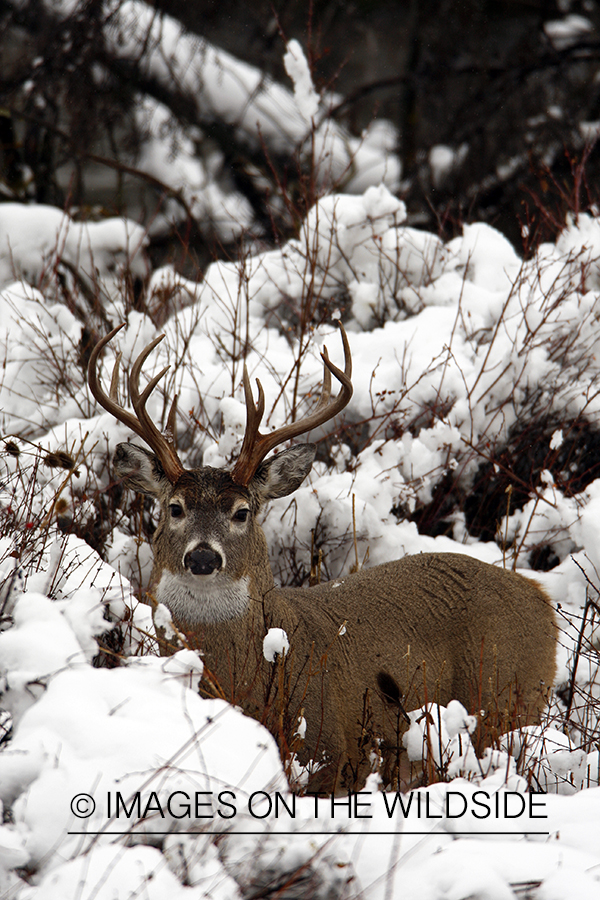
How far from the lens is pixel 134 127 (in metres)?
10.4

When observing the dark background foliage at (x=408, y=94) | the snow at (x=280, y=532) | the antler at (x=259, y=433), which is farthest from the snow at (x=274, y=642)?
the dark background foliage at (x=408, y=94)

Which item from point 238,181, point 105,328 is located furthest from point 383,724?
point 238,181

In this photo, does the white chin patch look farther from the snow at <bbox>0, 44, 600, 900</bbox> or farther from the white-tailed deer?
the snow at <bbox>0, 44, 600, 900</bbox>

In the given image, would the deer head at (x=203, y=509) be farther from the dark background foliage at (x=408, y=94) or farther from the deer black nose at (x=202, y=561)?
the dark background foliage at (x=408, y=94)

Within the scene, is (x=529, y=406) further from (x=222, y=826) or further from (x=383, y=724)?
(x=222, y=826)

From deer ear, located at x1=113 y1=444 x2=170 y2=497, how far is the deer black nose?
58 centimetres

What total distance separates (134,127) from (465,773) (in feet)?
30.8

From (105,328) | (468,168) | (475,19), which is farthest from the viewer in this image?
(475,19)

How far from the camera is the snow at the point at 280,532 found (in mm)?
2238

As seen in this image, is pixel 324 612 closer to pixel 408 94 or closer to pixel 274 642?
pixel 274 642

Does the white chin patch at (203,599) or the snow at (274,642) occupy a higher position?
the white chin patch at (203,599)

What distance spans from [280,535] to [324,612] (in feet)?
4.01

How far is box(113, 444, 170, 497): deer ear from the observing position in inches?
169

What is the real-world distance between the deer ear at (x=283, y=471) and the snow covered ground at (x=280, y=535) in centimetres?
86
